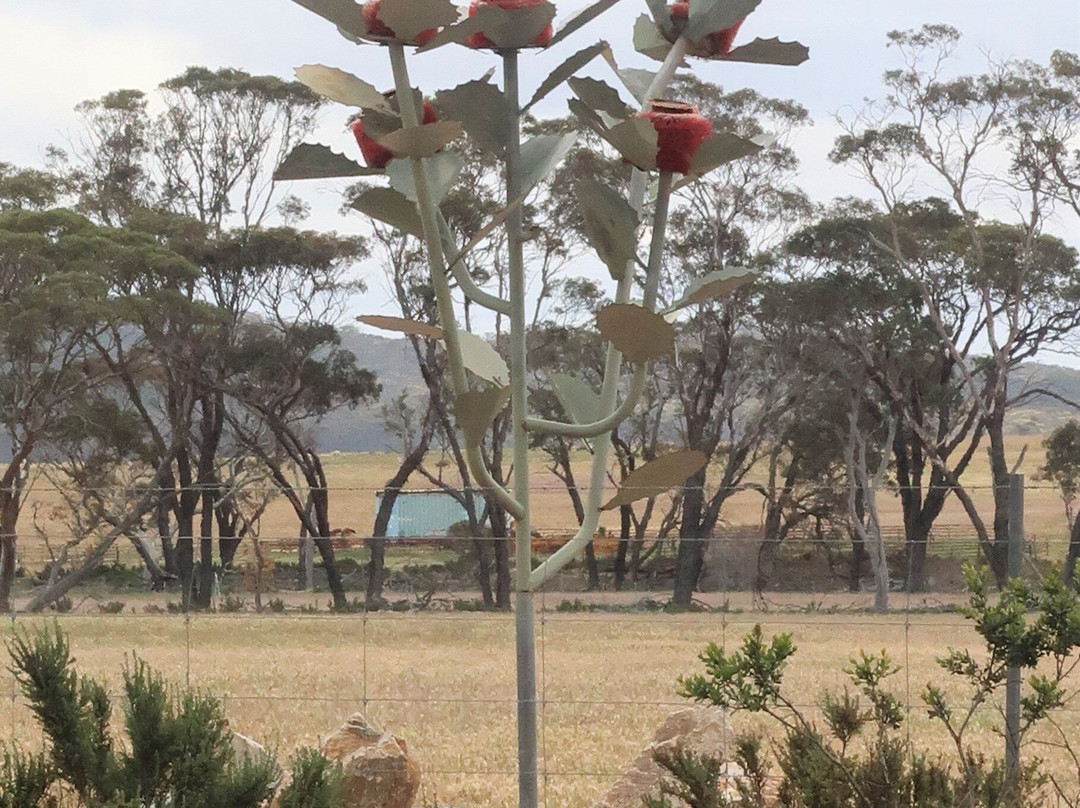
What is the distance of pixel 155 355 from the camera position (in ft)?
71.8

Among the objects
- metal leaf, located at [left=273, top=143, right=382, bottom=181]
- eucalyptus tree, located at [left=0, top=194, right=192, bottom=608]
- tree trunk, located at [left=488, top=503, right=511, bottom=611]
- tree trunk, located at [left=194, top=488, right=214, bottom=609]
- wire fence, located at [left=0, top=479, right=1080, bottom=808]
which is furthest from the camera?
eucalyptus tree, located at [left=0, top=194, right=192, bottom=608]

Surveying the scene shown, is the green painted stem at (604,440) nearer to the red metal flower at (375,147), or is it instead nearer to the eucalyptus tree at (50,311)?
the red metal flower at (375,147)

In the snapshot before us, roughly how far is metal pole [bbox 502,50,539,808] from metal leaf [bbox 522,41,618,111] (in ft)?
0.22

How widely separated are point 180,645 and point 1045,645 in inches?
405

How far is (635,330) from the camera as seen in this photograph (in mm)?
2771

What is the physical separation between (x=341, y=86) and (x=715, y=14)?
76cm

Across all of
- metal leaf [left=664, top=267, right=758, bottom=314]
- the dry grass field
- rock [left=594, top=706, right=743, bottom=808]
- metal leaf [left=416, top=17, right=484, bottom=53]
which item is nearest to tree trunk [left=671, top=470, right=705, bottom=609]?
the dry grass field

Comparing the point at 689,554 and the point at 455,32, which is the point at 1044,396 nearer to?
the point at 689,554

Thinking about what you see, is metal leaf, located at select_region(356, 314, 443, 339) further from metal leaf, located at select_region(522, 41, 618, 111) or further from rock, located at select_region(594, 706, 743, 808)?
rock, located at select_region(594, 706, 743, 808)

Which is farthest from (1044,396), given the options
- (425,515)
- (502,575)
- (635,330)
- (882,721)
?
(635,330)

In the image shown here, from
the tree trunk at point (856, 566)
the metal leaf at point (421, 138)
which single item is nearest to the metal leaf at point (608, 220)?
the metal leaf at point (421, 138)

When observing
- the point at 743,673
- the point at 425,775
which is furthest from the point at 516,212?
the point at 425,775

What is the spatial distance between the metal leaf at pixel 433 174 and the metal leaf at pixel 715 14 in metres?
0.55

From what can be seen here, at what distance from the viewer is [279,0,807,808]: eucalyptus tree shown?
109 inches
